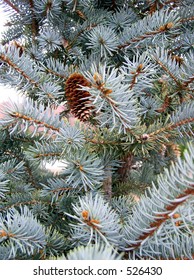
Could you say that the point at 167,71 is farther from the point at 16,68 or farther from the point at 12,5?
the point at 12,5

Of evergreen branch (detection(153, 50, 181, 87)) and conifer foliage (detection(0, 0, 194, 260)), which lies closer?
conifer foliage (detection(0, 0, 194, 260))

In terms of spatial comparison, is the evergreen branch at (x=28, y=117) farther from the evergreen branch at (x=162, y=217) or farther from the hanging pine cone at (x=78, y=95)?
the evergreen branch at (x=162, y=217)

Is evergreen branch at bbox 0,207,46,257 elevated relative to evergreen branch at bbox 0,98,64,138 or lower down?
lower down

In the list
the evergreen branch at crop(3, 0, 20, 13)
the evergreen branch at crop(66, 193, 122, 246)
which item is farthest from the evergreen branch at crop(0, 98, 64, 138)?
the evergreen branch at crop(3, 0, 20, 13)

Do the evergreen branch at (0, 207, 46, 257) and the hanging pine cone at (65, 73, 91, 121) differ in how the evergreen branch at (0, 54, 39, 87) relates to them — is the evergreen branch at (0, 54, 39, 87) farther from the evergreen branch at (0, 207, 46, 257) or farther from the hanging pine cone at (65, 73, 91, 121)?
Result: the evergreen branch at (0, 207, 46, 257)

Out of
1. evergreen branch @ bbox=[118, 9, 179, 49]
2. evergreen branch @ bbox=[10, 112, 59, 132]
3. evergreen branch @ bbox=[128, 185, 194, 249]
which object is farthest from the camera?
evergreen branch @ bbox=[118, 9, 179, 49]

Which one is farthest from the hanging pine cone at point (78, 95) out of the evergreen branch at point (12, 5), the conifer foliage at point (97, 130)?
the evergreen branch at point (12, 5)

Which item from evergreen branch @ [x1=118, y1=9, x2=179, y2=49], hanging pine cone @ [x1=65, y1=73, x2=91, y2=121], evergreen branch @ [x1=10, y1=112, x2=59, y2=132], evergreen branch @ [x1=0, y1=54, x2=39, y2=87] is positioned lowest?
evergreen branch @ [x1=10, y1=112, x2=59, y2=132]

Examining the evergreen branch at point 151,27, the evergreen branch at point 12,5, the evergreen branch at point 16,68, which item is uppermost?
the evergreen branch at point 12,5

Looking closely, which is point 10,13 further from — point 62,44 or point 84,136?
point 84,136

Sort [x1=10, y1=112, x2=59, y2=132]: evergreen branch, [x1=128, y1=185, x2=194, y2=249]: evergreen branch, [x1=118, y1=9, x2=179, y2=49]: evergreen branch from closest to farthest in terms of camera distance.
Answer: [x1=128, y1=185, x2=194, y2=249]: evergreen branch → [x1=10, y1=112, x2=59, y2=132]: evergreen branch → [x1=118, y1=9, x2=179, y2=49]: evergreen branch
